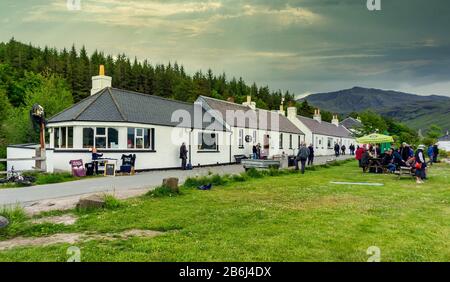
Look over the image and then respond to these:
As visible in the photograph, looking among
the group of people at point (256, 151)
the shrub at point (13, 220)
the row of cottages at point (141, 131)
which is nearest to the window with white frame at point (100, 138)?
the row of cottages at point (141, 131)

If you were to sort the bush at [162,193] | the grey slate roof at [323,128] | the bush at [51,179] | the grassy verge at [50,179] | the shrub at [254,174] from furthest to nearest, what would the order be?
the grey slate roof at [323,128] < the shrub at [254,174] < the bush at [51,179] < the grassy verge at [50,179] < the bush at [162,193]

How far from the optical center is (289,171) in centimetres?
2584

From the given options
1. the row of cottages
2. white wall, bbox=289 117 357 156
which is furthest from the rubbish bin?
white wall, bbox=289 117 357 156

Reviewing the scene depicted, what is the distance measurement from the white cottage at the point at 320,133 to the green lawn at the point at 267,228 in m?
44.7

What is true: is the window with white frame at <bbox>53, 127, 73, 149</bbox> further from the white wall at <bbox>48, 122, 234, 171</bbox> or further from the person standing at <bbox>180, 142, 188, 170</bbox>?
the person standing at <bbox>180, 142, 188, 170</bbox>

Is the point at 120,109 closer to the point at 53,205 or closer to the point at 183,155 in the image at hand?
the point at 183,155

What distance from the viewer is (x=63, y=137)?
2514cm

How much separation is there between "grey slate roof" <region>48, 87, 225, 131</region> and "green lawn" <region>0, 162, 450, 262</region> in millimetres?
12740

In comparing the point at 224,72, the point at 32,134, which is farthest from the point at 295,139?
the point at 224,72

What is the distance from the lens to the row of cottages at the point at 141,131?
953 inches

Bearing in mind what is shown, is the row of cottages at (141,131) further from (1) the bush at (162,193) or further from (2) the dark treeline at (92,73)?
(2) the dark treeline at (92,73)

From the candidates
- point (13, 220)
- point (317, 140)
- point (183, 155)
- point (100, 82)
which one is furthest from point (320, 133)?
point (13, 220)

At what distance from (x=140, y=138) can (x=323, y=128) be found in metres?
46.6

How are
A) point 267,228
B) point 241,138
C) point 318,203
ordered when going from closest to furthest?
point 267,228, point 318,203, point 241,138
